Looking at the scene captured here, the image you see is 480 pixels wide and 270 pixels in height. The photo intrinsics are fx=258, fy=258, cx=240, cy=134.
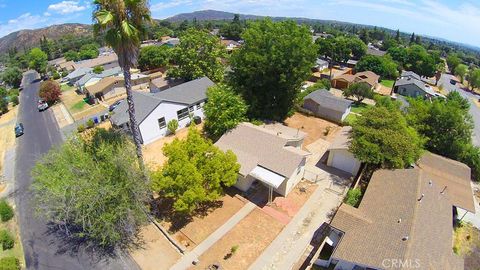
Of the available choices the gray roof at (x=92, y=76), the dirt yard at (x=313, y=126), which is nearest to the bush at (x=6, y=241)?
the dirt yard at (x=313, y=126)

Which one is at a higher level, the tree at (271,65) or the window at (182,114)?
the tree at (271,65)

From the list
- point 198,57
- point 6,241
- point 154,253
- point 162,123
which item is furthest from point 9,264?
point 198,57

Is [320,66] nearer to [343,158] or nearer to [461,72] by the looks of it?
[461,72]

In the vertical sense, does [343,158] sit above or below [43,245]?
→ above

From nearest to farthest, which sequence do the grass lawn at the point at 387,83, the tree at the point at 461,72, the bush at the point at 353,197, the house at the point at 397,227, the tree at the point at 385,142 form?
the house at the point at 397,227, the bush at the point at 353,197, the tree at the point at 385,142, the grass lawn at the point at 387,83, the tree at the point at 461,72

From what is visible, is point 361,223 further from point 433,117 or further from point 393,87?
point 393,87

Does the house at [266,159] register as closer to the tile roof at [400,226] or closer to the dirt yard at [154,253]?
the tile roof at [400,226]

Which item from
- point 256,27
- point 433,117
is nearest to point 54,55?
point 256,27

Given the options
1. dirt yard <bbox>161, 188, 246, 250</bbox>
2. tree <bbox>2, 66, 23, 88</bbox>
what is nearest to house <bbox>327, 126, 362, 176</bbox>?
dirt yard <bbox>161, 188, 246, 250</bbox>
